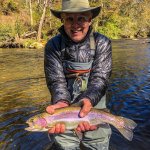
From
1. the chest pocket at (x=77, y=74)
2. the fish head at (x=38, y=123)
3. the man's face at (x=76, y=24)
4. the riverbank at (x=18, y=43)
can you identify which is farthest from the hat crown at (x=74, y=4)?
the riverbank at (x=18, y=43)

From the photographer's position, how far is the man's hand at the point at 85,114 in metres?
3.73

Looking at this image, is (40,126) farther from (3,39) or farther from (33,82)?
(3,39)

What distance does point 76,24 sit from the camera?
401cm

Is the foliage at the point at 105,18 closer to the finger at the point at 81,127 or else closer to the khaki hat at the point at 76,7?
the khaki hat at the point at 76,7

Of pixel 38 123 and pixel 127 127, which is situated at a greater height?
pixel 38 123

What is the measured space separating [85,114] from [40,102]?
5558mm

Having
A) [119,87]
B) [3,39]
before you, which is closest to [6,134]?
[119,87]

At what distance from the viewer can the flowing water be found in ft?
20.1

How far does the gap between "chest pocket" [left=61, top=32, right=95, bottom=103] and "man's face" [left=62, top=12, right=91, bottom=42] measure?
217 millimetres

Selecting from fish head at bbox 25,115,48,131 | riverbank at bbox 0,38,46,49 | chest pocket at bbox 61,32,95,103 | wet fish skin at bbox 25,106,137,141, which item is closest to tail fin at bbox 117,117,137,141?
wet fish skin at bbox 25,106,137,141

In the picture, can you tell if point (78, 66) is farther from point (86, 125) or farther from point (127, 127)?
point (127, 127)

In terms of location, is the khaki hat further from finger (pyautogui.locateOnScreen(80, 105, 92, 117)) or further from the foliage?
the foliage

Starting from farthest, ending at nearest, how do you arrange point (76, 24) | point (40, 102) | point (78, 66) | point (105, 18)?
1. point (105, 18)
2. point (40, 102)
3. point (78, 66)
4. point (76, 24)

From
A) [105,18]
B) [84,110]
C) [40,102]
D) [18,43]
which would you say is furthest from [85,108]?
[105,18]
